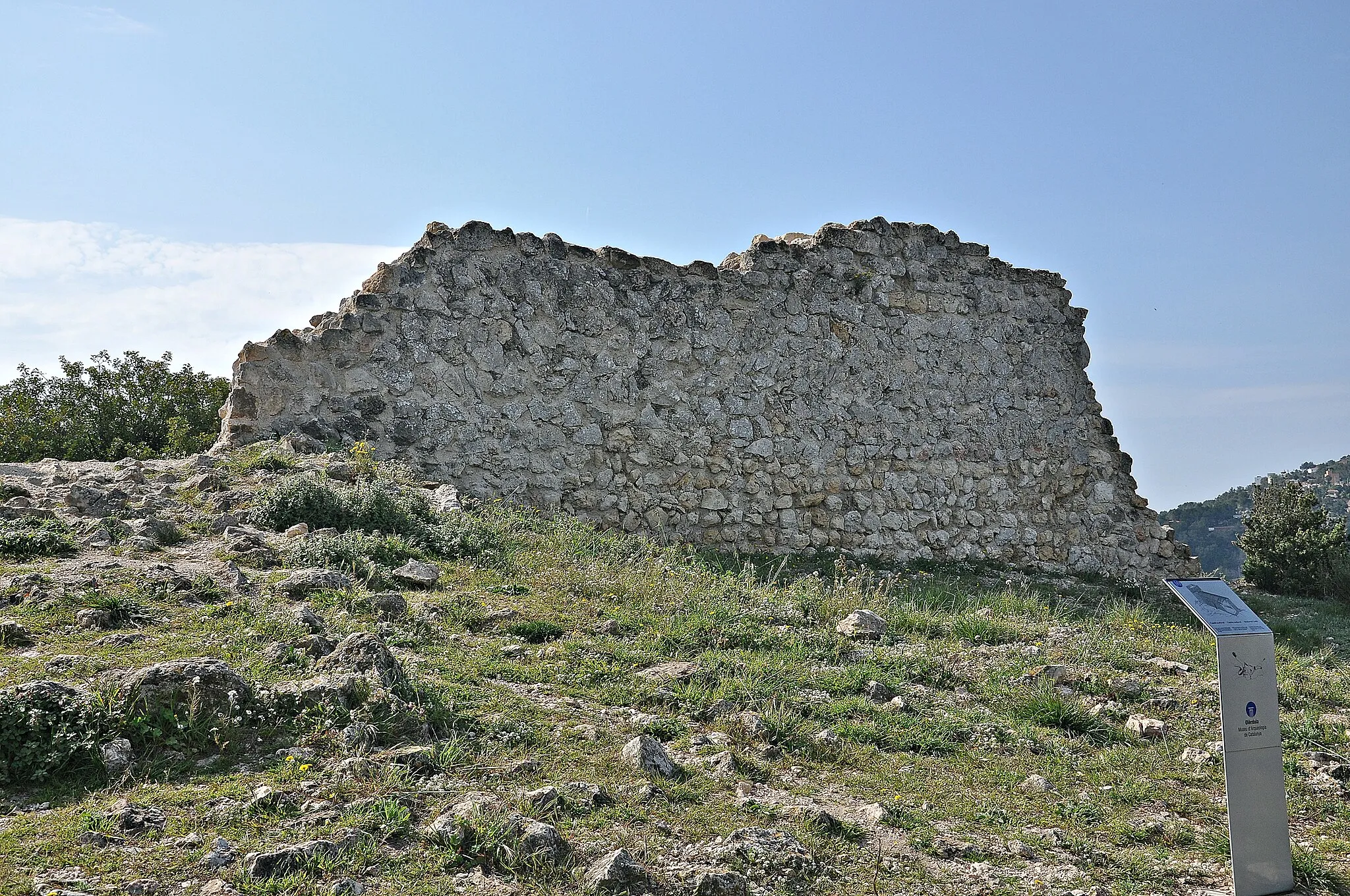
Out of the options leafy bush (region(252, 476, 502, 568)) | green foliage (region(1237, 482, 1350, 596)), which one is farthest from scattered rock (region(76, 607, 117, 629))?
green foliage (region(1237, 482, 1350, 596))

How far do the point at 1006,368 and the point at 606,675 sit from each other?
7.70 metres

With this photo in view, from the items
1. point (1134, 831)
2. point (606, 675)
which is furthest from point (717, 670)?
point (1134, 831)

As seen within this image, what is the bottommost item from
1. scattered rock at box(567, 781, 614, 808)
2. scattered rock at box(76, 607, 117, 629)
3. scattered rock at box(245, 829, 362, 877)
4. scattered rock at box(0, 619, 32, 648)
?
scattered rock at box(245, 829, 362, 877)

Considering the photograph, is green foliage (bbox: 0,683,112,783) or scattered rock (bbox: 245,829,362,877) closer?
scattered rock (bbox: 245,829,362,877)

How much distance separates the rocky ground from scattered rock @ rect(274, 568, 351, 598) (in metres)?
0.02

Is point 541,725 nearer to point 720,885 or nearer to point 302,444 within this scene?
point 720,885

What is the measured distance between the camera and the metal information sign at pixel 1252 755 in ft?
10.4

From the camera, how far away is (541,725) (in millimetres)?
3803

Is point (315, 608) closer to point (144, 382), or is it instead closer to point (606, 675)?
point (606, 675)

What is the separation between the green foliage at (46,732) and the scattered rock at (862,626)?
3.84 meters

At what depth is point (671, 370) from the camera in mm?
9344

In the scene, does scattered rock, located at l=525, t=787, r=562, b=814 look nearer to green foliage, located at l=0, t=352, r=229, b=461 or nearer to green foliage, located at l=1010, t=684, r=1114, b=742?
green foliage, located at l=1010, t=684, r=1114, b=742

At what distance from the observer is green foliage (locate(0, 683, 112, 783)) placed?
9.95ft

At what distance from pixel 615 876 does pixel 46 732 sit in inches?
76.8
